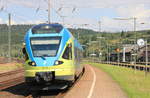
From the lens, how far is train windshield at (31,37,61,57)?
19484 millimetres

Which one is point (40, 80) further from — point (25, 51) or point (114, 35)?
point (114, 35)

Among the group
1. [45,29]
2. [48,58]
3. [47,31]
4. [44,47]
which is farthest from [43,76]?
[45,29]

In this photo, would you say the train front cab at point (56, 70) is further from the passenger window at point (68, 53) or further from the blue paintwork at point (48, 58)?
the blue paintwork at point (48, 58)

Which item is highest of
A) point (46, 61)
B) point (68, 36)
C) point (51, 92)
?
point (68, 36)

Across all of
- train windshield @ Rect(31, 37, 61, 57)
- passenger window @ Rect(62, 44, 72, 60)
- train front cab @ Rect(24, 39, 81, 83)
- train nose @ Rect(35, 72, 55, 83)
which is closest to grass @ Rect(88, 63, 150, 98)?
train front cab @ Rect(24, 39, 81, 83)

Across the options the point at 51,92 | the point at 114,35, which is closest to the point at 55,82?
the point at 51,92

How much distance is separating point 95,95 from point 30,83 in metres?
3.54

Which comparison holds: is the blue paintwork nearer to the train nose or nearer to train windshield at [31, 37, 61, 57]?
train windshield at [31, 37, 61, 57]

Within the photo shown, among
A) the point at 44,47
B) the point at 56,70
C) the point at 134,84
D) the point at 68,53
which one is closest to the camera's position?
the point at 56,70

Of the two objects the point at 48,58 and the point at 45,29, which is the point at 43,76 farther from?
the point at 45,29

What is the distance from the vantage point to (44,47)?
1956 centimetres

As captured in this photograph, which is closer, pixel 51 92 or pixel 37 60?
pixel 37 60

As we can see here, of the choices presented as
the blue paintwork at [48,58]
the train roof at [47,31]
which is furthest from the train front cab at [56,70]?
the train roof at [47,31]

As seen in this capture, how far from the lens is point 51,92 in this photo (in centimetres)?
2144
